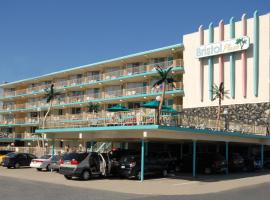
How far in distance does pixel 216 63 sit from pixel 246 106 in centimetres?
581

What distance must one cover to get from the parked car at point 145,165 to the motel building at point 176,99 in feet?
3.22

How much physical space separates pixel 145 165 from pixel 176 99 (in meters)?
24.4

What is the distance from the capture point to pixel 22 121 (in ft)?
241

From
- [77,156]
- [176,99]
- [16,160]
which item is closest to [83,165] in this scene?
[77,156]

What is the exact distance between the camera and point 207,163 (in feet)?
97.8

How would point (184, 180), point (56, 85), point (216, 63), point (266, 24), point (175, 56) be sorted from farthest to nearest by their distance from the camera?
point (56, 85)
point (175, 56)
point (216, 63)
point (266, 24)
point (184, 180)

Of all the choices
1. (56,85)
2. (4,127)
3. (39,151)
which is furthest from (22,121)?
(39,151)

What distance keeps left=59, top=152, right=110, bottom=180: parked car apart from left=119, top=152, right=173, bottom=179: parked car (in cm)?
123

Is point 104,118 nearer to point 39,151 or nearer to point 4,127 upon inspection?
point 39,151

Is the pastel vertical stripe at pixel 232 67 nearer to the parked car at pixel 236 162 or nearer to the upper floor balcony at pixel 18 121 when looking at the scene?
the parked car at pixel 236 162

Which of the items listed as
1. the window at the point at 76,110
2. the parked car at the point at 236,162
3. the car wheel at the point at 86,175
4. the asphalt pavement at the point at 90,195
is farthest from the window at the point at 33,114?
the asphalt pavement at the point at 90,195

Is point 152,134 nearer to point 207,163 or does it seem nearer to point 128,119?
point 128,119

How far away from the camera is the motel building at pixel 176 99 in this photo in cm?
2588

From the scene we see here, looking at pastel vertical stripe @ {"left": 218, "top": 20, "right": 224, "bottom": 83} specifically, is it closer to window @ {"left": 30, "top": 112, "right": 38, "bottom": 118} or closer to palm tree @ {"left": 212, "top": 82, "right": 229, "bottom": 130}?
palm tree @ {"left": 212, "top": 82, "right": 229, "bottom": 130}
